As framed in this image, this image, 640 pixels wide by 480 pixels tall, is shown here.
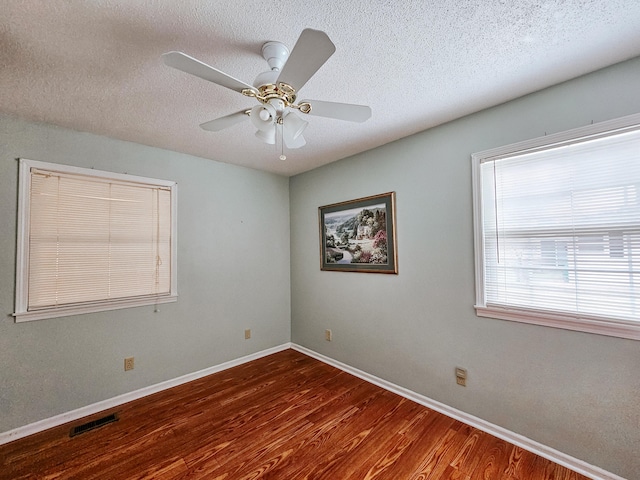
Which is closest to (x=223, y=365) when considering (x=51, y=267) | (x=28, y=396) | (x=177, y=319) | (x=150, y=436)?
(x=177, y=319)

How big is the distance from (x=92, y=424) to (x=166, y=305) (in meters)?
1.04

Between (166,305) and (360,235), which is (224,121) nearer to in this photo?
(360,235)

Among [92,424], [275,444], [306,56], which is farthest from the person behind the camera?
[92,424]

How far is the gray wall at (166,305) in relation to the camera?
2070 mm

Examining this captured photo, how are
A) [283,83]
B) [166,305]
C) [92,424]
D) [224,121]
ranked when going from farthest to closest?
[166,305] → [92,424] → [224,121] → [283,83]

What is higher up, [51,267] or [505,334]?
[51,267]

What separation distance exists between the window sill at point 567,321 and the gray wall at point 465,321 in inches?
→ 2.0

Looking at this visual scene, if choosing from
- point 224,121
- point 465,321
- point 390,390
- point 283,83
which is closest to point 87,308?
point 224,121

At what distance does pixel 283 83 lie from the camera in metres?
1.29

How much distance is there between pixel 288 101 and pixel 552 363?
2315 millimetres

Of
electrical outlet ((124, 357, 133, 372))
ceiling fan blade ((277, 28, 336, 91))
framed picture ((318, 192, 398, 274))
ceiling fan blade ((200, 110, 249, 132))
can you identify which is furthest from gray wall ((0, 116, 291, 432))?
ceiling fan blade ((277, 28, 336, 91))

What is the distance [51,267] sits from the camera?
221 centimetres

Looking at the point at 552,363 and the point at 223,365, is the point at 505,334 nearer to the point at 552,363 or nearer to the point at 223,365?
the point at 552,363

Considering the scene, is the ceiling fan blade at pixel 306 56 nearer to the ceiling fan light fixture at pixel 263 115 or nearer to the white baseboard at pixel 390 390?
the ceiling fan light fixture at pixel 263 115
